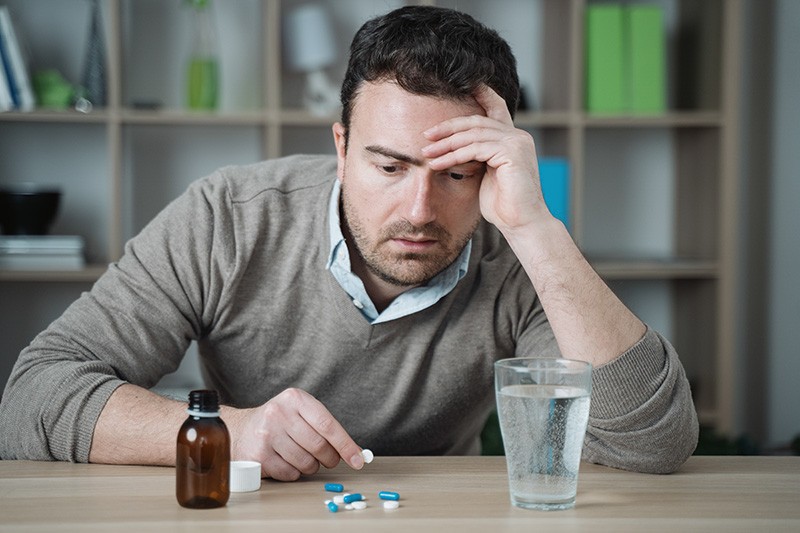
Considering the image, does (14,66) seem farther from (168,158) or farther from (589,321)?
(589,321)

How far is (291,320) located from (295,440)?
0.50 m

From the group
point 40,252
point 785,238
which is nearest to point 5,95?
point 40,252

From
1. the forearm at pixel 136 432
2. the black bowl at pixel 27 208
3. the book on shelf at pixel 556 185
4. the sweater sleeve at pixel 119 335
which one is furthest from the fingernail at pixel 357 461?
the black bowl at pixel 27 208

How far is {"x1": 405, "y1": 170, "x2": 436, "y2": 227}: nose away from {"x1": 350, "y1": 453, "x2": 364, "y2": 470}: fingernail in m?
0.41

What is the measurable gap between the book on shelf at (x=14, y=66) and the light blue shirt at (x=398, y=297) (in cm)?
170

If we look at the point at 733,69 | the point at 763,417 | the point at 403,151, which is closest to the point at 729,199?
the point at 733,69

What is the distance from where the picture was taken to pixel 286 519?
0.87 m

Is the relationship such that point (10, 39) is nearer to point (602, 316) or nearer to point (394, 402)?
point (394, 402)

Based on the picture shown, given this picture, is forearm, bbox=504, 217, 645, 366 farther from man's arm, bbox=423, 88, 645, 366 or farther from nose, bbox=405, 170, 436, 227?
nose, bbox=405, 170, 436, 227

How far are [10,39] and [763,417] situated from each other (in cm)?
287

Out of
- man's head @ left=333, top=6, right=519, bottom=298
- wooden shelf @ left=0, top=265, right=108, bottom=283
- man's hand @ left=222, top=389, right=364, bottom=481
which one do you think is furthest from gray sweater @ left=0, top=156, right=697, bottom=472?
wooden shelf @ left=0, top=265, right=108, bottom=283

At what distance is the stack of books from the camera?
2.68m

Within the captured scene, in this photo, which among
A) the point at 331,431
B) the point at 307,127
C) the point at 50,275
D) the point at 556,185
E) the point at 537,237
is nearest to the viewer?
the point at 331,431

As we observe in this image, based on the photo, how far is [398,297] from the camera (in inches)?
58.8
